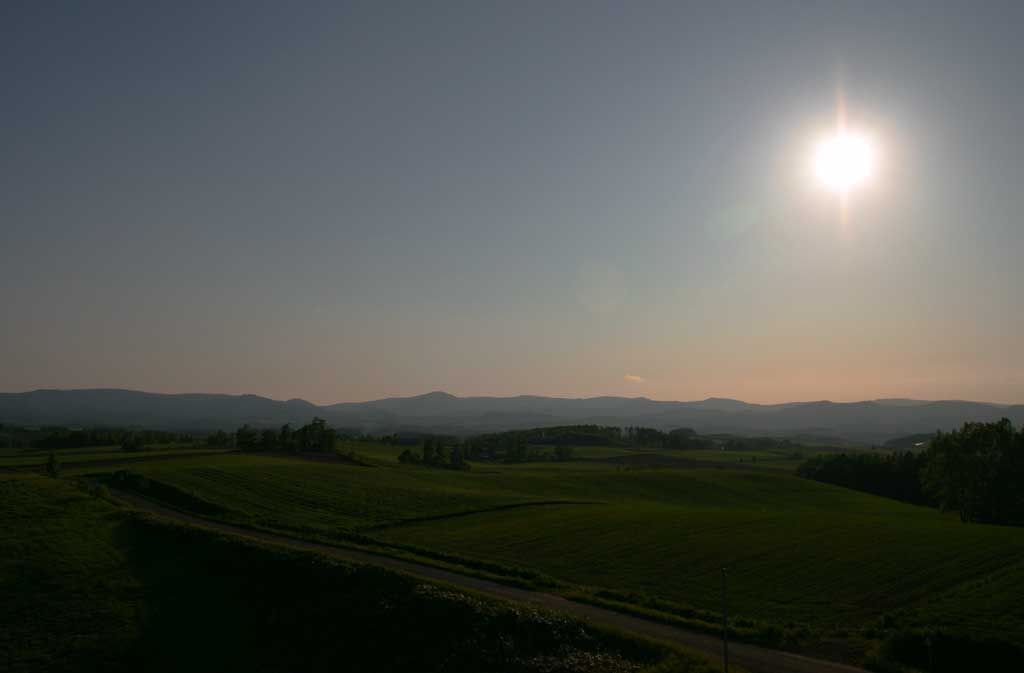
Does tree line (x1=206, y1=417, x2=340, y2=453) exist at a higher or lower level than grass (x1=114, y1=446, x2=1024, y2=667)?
higher

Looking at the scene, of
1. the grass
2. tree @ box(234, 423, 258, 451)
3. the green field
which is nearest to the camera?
the green field

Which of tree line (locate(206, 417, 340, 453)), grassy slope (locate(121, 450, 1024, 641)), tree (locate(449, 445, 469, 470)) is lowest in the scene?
tree (locate(449, 445, 469, 470))

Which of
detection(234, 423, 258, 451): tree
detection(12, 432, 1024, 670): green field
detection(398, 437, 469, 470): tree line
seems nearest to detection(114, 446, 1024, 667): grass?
detection(12, 432, 1024, 670): green field

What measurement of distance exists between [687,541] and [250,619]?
1019 inches

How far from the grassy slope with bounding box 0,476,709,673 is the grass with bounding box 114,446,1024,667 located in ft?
25.0

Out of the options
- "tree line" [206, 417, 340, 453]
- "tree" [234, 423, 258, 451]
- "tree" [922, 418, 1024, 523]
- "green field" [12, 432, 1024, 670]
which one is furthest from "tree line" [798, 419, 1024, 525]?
"tree" [234, 423, 258, 451]

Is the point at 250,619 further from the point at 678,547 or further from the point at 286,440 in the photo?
the point at 286,440

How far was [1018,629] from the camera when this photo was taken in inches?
833

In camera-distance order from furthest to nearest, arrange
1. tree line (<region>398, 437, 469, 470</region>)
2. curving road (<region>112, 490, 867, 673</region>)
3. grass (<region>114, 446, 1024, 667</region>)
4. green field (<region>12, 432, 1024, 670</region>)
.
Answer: tree line (<region>398, 437, 469, 470</region>), grass (<region>114, 446, 1024, 667</region>), green field (<region>12, 432, 1024, 670</region>), curving road (<region>112, 490, 867, 673</region>)

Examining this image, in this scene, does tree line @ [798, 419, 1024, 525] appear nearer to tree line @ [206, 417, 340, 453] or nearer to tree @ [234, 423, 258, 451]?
tree line @ [206, 417, 340, 453]

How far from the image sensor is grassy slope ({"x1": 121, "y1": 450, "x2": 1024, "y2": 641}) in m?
26.8

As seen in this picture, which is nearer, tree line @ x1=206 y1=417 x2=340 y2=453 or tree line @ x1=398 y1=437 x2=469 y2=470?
tree line @ x1=206 y1=417 x2=340 y2=453

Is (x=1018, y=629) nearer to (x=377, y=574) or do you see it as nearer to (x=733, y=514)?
(x=377, y=574)

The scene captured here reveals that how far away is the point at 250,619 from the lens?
25.7 metres
